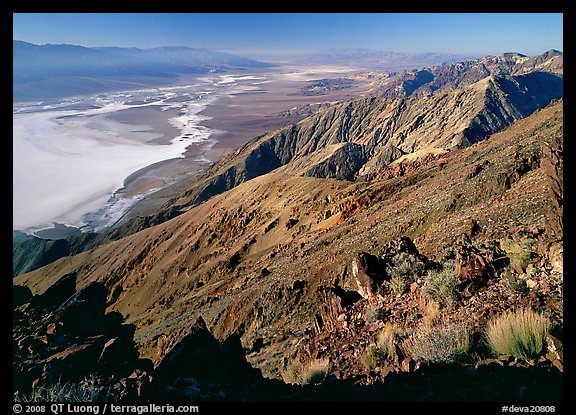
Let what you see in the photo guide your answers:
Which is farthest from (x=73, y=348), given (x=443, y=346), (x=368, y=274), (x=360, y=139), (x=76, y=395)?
(x=360, y=139)

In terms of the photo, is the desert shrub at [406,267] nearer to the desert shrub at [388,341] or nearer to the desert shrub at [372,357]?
the desert shrub at [388,341]

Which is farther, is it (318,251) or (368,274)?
(318,251)

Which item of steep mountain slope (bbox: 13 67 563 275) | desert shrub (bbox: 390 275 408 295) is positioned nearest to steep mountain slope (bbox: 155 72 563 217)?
steep mountain slope (bbox: 13 67 563 275)

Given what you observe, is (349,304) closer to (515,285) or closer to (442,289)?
(442,289)

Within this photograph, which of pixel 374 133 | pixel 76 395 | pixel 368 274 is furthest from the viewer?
pixel 374 133

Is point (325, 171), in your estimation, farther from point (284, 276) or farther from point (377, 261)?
point (377, 261)

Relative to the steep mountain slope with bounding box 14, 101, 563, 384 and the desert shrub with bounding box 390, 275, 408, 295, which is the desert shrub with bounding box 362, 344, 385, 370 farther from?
the desert shrub with bounding box 390, 275, 408, 295
